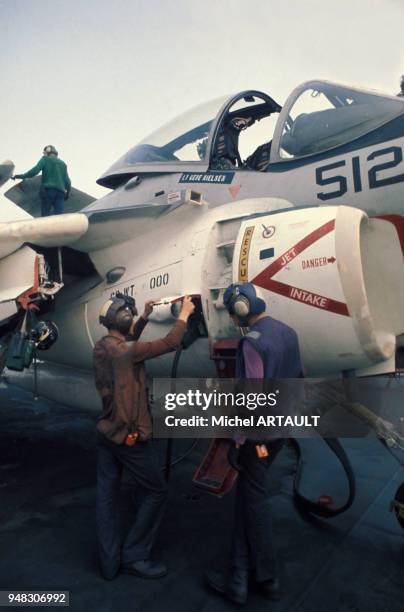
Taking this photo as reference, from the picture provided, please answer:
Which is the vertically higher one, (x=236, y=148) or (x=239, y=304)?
(x=236, y=148)

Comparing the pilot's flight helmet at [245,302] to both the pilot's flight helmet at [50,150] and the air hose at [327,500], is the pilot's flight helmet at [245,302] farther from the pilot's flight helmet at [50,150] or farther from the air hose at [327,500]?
the pilot's flight helmet at [50,150]

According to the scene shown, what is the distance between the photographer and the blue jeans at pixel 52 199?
695 centimetres

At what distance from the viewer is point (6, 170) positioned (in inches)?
275

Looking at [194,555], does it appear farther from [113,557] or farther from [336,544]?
[336,544]

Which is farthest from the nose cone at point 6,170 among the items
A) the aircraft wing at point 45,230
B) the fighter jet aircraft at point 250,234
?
the aircraft wing at point 45,230

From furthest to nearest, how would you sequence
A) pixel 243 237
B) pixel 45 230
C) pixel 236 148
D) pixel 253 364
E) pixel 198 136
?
pixel 236 148, pixel 198 136, pixel 45 230, pixel 243 237, pixel 253 364

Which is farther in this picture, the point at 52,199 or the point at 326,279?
the point at 52,199

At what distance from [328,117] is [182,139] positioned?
1768mm

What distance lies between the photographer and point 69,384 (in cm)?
549

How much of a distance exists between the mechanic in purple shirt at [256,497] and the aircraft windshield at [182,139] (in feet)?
9.09

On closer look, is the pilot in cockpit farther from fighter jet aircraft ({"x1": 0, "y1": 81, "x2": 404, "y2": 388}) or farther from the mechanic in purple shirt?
the mechanic in purple shirt

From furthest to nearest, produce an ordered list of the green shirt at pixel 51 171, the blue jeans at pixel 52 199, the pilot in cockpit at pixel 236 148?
the blue jeans at pixel 52 199
the green shirt at pixel 51 171
the pilot in cockpit at pixel 236 148

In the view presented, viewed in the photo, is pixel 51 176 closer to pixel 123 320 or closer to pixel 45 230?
pixel 45 230

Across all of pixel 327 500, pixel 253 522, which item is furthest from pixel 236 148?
pixel 253 522
